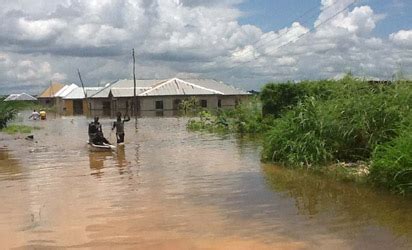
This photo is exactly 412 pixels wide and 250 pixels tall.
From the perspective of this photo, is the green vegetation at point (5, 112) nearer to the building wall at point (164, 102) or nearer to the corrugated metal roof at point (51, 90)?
the building wall at point (164, 102)

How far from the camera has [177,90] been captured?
71562 mm

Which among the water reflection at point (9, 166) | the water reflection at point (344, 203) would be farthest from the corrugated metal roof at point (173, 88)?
the water reflection at point (344, 203)

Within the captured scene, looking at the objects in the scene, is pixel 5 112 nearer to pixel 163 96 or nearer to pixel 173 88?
pixel 163 96

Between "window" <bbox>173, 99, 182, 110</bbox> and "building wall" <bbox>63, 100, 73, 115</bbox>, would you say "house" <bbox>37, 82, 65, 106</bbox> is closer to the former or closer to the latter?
"building wall" <bbox>63, 100, 73, 115</bbox>

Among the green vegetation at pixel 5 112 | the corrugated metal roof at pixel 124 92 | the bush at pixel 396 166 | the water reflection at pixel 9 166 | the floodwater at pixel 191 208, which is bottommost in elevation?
the floodwater at pixel 191 208

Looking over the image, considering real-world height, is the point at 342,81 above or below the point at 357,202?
above

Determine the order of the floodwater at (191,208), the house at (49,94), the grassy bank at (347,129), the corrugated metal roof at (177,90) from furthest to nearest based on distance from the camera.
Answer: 1. the house at (49,94)
2. the corrugated metal roof at (177,90)
3. the grassy bank at (347,129)
4. the floodwater at (191,208)

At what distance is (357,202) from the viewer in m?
11.9

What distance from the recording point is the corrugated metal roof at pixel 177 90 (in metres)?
70.8

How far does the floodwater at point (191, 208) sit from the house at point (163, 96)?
50.8m

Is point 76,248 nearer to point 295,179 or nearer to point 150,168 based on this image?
point 295,179

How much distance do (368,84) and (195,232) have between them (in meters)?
9.50

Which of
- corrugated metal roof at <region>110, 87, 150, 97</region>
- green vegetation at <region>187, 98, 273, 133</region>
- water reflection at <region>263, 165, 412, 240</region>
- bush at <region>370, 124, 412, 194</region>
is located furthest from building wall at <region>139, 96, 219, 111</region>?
bush at <region>370, 124, 412, 194</region>

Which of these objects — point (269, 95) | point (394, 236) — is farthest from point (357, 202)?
point (269, 95)
